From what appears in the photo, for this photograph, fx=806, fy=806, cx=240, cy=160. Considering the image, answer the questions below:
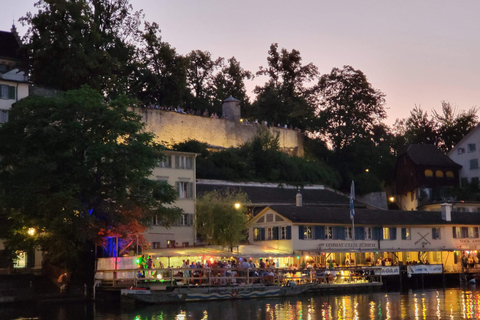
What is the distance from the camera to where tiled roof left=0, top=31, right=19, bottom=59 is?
2879 inches

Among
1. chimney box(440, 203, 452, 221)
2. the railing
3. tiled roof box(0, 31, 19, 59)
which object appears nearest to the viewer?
the railing

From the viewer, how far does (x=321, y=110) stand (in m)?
92.6

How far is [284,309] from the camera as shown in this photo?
125 feet

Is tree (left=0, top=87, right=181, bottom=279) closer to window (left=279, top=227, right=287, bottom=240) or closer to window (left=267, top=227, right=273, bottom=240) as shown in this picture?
window (left=279, top=227, right=287, bottom=240)

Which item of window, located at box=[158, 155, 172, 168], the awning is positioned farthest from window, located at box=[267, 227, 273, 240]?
window, located at box=[158, 155, 172, 168]

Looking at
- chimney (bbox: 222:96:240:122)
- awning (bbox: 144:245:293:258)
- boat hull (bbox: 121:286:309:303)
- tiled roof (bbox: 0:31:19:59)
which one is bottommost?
boat hull (bbox: 121:286:309:303)

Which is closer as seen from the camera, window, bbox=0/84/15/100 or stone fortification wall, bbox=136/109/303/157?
window, bbox=0/84/15/100

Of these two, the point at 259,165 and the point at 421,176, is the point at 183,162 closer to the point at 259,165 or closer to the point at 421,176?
the point at 259,165

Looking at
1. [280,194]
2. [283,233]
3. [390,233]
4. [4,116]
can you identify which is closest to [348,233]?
[390,233]

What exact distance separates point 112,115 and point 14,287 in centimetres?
1112

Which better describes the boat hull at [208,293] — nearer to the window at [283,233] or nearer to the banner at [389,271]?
the banner at [389,271]

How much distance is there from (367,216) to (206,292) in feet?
74.7

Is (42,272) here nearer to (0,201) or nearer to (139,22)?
(0,201)

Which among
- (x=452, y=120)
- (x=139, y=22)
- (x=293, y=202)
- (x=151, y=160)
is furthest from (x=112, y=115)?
(x=452, y=120)
